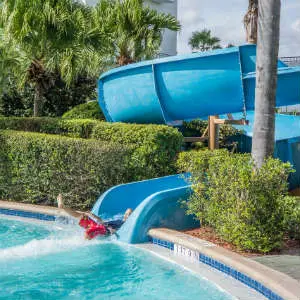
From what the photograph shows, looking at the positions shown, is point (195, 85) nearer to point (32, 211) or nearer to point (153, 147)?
point (153, 147)

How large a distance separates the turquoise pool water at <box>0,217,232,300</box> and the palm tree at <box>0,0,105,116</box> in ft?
24.0

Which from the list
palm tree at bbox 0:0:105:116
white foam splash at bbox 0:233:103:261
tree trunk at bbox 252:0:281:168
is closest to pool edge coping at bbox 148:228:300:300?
white foam splash at bbox 0:233:103:261

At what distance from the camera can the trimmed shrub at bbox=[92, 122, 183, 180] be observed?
1012cm

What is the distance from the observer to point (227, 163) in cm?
712

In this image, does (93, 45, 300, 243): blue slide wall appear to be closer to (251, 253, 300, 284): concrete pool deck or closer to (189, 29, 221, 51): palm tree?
(251, 253, 300, 284): concrete pool deck

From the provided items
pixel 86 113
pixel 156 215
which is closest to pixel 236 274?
pixel 156 215

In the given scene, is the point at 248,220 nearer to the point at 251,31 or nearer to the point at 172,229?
the point at 172,229

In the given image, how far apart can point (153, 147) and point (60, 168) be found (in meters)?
1.95

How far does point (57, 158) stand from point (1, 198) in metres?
1.95

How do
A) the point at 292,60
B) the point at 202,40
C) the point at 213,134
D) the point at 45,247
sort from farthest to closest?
the point at 202,40
the point at 292,60
the point at 213,134
the point at 45,247

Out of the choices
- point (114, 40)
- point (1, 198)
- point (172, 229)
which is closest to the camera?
point (172, 229)

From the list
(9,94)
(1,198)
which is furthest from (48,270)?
(9,94)

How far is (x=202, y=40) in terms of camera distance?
224ft

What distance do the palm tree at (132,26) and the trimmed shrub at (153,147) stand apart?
23.6 feet
